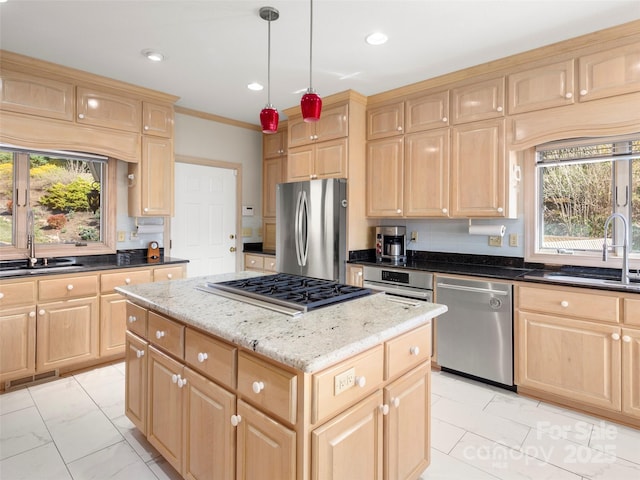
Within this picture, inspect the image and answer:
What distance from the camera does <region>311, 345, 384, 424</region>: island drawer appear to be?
1149 mm

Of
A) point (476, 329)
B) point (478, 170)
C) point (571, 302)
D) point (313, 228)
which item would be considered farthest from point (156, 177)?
point (571, 302)

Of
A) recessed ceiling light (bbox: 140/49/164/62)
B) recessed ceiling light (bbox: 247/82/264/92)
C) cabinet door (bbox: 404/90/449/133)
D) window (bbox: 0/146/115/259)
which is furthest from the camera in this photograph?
recessed ceiling light (bbox: 247/82/264/92)

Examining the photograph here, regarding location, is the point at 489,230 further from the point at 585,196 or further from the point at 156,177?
the point at 156,177

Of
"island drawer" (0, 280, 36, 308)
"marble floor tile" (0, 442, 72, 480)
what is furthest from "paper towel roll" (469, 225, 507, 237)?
"island drawer" (0, 280, 36, 308)

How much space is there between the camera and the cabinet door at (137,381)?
1950 mm

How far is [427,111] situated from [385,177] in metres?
0.73

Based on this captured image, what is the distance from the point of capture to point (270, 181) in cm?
491

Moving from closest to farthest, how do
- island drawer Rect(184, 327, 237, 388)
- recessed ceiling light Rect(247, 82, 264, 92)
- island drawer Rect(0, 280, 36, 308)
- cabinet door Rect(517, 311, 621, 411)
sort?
island drawer Rect(184, 327, 237, 388) < cabinet door Rect(517, 311, 621, 411) < island drawer Rect(0, 280, 36, 308) < recessed ceiling light Rect(247, 82, 264, 92)

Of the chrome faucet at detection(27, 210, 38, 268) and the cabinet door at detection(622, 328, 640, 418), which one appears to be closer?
the cabinet door at detection(622, 328, 640, 418)

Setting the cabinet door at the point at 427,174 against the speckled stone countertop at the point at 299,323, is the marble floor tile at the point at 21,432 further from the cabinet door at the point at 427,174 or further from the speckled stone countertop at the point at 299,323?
the cabinet door at the point at 427,174

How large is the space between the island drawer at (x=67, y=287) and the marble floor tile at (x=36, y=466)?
121cm

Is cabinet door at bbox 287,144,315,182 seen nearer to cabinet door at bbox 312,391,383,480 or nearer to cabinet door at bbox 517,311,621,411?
cabinet door at bbox 517,311,621,411

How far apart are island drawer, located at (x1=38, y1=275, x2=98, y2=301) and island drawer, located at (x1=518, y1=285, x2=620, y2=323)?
3.45 metres

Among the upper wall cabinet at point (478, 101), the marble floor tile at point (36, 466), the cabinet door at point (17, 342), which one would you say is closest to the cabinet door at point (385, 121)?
the upper wall cabinet at point (478, 101)
